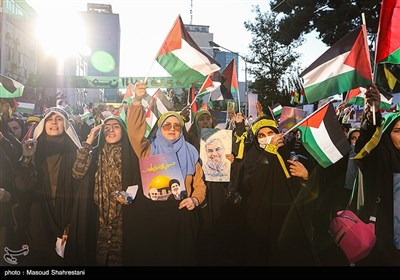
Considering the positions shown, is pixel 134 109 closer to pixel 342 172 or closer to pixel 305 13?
pixel 342 172

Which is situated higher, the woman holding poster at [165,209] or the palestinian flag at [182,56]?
the palestinian flag at [182,56]

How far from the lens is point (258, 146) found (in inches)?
185

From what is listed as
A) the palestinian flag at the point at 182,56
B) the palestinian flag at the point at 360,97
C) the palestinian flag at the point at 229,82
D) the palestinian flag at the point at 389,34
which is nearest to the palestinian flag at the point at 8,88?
the palestinian flag at the point at 182,56

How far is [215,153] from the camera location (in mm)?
4625

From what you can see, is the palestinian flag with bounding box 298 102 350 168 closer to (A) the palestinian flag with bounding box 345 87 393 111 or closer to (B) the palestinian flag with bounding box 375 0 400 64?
(B) the palestinian flag with bounding box 375 0 400 64

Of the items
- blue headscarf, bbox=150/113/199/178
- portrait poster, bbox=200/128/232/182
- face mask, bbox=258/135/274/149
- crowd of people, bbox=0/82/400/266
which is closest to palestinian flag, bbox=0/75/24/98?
crowd of people, bbox=0/82/400/266

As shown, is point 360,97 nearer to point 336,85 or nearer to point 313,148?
point 336,85

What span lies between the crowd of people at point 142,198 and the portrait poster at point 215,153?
2cm

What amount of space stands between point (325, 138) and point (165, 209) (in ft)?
5.64

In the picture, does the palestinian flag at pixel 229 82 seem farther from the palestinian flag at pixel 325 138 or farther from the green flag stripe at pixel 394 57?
the green flag stripe at pixel 394 57

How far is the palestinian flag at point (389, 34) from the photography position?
4.47 m

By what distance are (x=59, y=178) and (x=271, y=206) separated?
1.98m

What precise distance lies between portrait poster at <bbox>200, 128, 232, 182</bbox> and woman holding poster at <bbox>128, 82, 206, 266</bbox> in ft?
0.70
